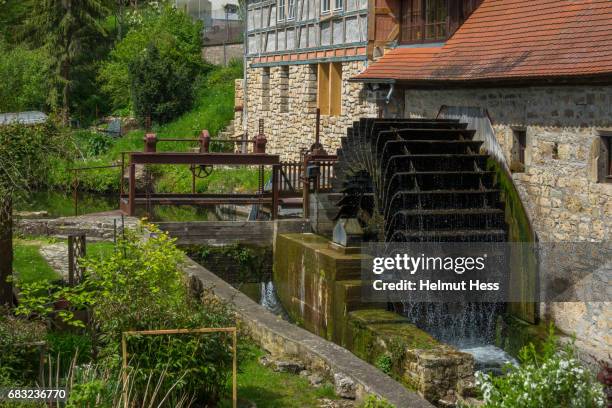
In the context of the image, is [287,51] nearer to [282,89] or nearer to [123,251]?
[282,89]

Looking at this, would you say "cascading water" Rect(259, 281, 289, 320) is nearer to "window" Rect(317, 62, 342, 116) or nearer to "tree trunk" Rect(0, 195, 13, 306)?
"window" Rect(317, 62, 342, 116)

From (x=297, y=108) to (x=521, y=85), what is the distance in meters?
11.4

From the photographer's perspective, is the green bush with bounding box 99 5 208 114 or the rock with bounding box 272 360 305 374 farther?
the green bush with bounding box 99 5 208 114

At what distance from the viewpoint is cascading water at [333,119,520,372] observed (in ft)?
41.2

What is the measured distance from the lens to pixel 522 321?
1290cm

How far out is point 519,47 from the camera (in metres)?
13.2

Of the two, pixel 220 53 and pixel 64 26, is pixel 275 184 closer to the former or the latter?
pixel 64 26

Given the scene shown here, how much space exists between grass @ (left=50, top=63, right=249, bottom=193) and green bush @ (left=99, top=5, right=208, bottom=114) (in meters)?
0.98

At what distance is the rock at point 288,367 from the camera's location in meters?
9.05

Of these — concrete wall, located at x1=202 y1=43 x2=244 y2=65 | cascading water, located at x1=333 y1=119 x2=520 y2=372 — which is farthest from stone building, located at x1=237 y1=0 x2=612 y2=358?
concrete wall, located at x1=202 y1=43 x2=244 y2=65

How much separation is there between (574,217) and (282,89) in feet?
44.8

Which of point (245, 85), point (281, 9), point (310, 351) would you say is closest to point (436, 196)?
point (310, 351)

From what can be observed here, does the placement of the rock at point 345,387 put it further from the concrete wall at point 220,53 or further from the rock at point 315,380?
the concrete wall at point 220,53

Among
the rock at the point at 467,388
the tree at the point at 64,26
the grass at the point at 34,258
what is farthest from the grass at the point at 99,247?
the tree at the point at 64,26
